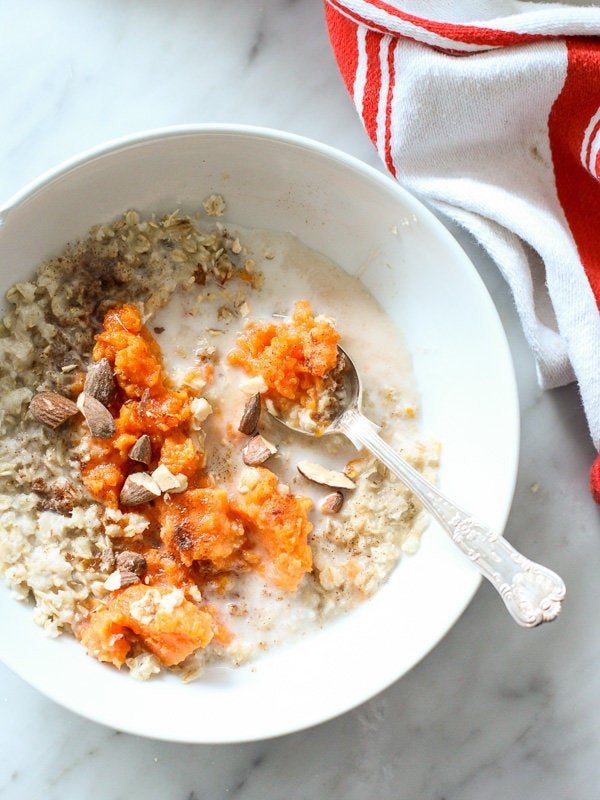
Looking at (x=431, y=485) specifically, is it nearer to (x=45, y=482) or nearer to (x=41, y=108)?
(x=45, y=482)

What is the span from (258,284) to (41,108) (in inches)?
24.9

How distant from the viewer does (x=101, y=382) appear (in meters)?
1.50

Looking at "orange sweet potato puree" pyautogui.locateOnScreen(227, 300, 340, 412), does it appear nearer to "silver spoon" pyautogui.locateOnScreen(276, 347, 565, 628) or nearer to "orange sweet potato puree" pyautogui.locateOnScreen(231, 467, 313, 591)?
"silver spoon" pyautogui.locateOnScreen(276, 347, 565, 628)

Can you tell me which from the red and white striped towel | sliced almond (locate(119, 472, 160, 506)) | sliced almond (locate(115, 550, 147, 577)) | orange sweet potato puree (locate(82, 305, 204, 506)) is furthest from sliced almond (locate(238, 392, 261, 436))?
the red and white striped towel

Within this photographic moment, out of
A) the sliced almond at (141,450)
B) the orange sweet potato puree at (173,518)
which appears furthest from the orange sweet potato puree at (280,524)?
the sliced almond at (141,450)

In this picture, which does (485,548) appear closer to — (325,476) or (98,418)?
(325,476)

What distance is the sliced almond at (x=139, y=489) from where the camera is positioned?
1500 millimetres

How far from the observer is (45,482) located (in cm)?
154

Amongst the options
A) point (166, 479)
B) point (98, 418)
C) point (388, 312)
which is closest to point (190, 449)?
point (166, 479)

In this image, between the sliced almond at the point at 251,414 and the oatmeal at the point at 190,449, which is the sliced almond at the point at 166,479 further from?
the sliced almond at the point at 251,414

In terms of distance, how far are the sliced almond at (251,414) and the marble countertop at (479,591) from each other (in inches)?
23.4

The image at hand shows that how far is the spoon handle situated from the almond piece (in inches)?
22.4

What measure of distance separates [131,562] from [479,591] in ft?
2.52

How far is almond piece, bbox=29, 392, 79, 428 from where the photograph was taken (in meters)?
1.51
